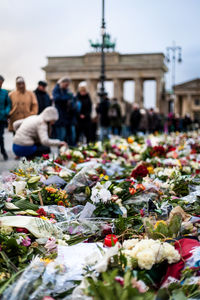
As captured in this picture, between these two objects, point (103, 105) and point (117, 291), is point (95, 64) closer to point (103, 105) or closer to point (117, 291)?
point (103, 105)

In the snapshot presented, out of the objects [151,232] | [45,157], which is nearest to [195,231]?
[151,232]

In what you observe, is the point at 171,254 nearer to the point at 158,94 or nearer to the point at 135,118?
the point at 135,118

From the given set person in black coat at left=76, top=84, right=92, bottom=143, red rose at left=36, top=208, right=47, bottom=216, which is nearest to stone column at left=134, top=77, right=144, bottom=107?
person in black coat at left=76, top=84, right=92, bottom=143

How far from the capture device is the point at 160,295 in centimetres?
192

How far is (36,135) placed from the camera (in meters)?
6.45

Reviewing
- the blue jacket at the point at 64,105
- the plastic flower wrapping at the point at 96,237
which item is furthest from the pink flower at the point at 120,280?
the blue jacket at the point at 64,105

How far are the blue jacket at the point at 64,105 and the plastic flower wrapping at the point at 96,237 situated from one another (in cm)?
495

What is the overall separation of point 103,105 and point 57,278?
1257cm

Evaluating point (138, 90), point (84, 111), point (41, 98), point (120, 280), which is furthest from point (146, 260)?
point (138, 90)

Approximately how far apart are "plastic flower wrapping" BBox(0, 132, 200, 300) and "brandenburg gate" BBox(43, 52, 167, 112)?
51035 mm

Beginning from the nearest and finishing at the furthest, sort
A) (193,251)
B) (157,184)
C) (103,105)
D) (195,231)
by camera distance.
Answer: (193,251) → (195,231) → (157,184) → (103,105)

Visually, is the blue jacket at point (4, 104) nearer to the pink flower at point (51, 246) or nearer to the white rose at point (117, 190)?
the white rose at point (117, 190)

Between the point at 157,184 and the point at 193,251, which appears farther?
the point at 157,184

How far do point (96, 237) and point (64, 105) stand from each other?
7129 mm
